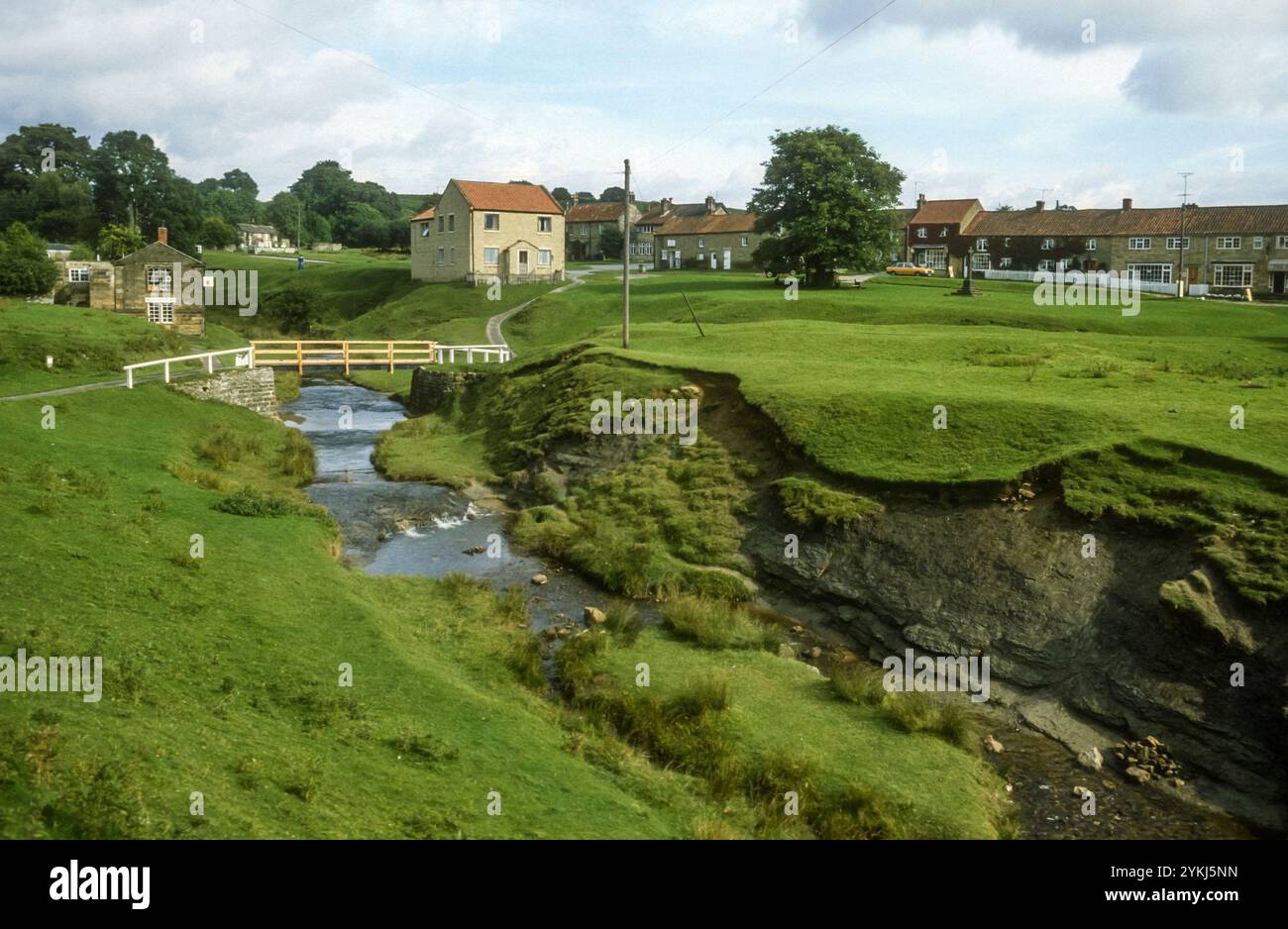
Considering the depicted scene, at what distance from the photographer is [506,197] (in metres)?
92.5

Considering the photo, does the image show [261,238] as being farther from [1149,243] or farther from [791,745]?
[791,745]

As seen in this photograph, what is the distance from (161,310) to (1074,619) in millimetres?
58796

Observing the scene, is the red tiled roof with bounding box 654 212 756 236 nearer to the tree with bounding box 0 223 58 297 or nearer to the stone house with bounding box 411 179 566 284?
the stone house with bounding box 411 179 566 284

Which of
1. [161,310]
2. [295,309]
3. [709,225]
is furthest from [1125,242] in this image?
[161,310]

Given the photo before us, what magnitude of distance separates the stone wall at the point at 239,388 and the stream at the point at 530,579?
2.16 m

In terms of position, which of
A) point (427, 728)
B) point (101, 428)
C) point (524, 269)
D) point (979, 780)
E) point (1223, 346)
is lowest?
point (979, 780)

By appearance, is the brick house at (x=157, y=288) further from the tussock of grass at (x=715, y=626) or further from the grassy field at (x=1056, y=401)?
the tussock of grass at (x=715, y=626)

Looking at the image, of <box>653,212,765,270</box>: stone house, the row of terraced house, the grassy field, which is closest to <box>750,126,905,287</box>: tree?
the row of terraced house

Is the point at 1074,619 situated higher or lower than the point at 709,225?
lower
